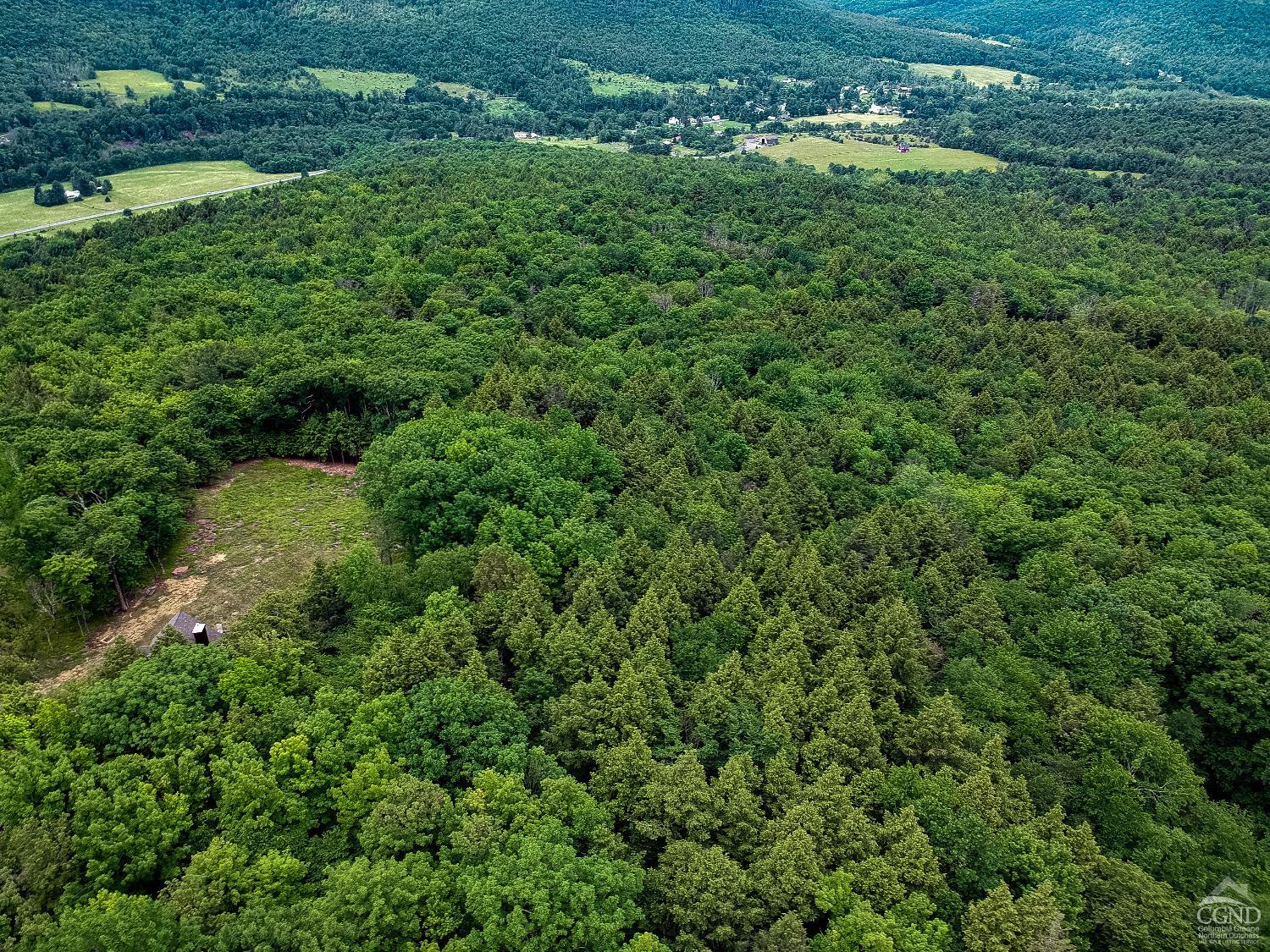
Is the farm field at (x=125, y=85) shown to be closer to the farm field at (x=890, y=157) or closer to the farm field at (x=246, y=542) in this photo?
the farm field at (x=890, y=157)

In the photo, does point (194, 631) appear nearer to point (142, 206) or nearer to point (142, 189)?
point (142, 206)

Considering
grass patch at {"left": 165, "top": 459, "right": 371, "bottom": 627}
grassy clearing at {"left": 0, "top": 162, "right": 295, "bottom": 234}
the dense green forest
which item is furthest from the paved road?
grass patch at {"left": 165, "top": 459, "right": 371, "bottom": 627}

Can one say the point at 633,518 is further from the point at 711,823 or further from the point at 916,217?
the point at 916,217

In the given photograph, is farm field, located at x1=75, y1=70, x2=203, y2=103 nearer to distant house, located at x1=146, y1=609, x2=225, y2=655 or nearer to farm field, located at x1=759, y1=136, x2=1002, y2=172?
farm field, located at x1=759, y1=136, x2=1002, y2=172

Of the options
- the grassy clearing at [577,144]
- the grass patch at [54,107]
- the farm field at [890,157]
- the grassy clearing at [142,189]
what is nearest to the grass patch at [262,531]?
the grassy clearing at [142,189]

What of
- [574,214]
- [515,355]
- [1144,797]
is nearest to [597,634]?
[1144,797]

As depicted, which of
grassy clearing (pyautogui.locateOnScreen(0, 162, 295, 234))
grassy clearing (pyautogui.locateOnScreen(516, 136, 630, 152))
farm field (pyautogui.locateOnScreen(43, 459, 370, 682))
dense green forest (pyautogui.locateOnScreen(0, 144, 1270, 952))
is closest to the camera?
dense green forest (pyautogui.locateOnScreen(0, 144, 1270, 952))
